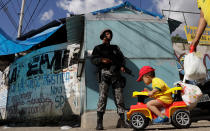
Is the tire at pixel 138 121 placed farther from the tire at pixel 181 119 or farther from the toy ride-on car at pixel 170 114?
the tire at pixel 181 119

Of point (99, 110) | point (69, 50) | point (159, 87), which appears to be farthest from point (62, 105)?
point (159, 87)

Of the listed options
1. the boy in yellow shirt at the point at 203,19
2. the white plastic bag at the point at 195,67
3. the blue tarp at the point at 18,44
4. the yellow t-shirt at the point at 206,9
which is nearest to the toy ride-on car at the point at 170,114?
the white plastic bag at the point at 195,67

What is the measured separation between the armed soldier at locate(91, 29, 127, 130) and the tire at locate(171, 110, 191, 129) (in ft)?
2.85

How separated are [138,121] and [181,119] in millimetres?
629

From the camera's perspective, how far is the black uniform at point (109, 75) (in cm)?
300

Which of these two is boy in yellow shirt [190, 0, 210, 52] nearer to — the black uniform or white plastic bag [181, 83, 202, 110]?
white plastic bag [181, 83, 202, 110]

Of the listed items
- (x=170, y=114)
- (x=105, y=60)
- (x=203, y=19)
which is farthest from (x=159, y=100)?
(x=203, y=19)

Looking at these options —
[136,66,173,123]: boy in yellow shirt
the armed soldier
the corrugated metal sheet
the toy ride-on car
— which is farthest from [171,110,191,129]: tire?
the corrugated metal sheet

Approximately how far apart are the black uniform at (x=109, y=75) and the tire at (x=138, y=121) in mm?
409

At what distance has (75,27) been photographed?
13.8 feet

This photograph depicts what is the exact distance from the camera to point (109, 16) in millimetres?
4094

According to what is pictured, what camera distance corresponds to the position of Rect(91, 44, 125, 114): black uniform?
3.00 m

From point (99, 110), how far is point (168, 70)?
1.96 meters

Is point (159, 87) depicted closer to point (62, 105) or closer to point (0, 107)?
point (62, 105)
